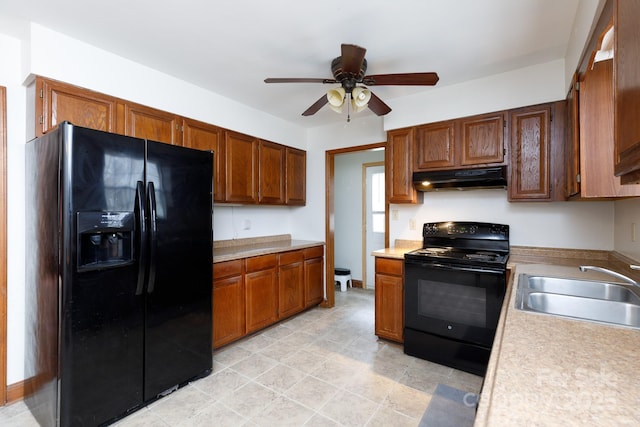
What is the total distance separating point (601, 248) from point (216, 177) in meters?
3.24

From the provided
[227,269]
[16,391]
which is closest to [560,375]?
→ [227,269]

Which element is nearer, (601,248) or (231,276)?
(601,248)

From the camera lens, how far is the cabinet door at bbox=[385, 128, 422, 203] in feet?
9.75

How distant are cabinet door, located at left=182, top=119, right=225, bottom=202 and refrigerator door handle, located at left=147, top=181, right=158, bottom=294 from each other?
88cm

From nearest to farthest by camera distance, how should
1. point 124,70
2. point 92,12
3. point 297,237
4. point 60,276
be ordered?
point 60,276 → point 92,12 → point 124,70 → point 297,237

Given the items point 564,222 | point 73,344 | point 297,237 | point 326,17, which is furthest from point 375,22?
point 297,237

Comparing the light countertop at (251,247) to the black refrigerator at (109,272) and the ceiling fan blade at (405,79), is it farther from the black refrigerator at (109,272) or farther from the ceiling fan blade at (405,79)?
the ceiling fan blade at (405,79)

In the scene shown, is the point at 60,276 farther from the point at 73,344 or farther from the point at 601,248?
the point at 601,248

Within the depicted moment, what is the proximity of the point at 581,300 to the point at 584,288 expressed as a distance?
34cm

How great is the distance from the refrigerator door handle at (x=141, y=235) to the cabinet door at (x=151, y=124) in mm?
701

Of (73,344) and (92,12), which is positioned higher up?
(92,12)

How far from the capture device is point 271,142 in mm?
3551

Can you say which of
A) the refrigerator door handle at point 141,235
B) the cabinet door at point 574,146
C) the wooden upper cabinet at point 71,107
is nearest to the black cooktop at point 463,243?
the cabinet door at point 574,146

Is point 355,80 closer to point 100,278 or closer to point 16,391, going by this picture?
point 100,278
